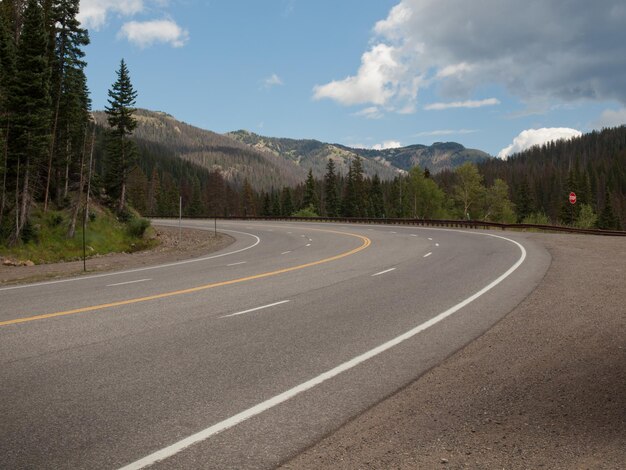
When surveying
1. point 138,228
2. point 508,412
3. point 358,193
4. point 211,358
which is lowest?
point 138,228

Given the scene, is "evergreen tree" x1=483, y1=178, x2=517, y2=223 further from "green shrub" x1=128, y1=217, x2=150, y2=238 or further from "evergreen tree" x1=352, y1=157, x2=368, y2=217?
"green shrub" x1=128, y1=217, x2=150, y2=238

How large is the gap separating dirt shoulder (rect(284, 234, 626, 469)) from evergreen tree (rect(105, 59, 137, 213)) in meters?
51.6

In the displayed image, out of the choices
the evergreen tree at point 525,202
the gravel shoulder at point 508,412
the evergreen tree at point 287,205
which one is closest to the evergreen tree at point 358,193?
the evergreen tree at point 287,205

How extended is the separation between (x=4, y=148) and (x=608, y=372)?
127 feet

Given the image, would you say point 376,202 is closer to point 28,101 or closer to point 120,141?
point 120,141

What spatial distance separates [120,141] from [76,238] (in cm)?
1990

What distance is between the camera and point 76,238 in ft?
124

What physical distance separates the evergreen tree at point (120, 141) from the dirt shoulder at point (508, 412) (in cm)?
5156

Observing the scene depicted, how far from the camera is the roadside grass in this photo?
33.3m

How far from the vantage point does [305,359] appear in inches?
228

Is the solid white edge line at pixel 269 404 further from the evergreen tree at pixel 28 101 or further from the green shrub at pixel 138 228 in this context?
the green shrub at pixel 138 228

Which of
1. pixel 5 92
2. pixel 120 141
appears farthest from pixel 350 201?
pixel 5 92

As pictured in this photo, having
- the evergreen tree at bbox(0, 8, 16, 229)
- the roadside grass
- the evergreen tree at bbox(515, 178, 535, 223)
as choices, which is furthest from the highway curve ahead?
the evergreen tree at bbox(515, 178, 535, 223)

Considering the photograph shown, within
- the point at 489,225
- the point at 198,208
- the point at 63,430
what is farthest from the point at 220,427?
the point at 198,208
